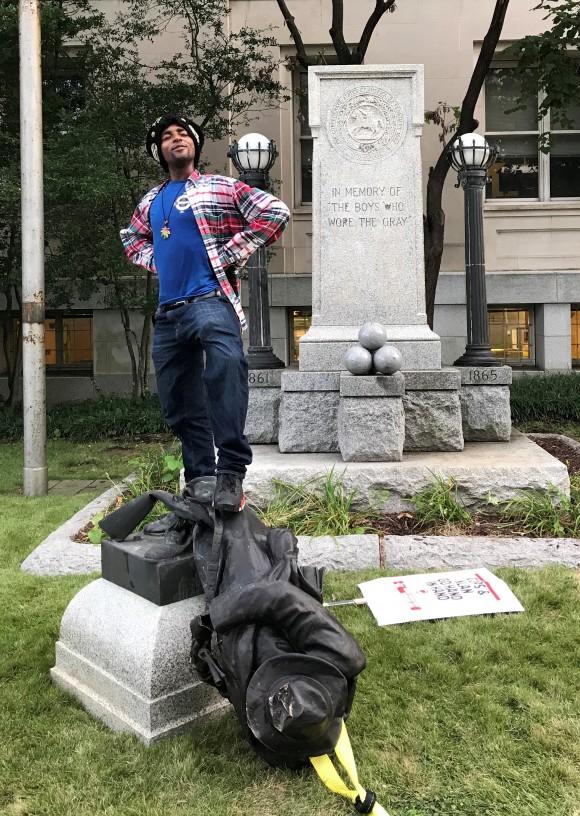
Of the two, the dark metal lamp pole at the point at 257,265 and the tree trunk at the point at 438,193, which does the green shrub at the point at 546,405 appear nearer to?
the tree trunk at the point at 438,193

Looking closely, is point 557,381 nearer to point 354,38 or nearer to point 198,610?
point 354,38

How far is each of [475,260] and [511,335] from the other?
6.12 m

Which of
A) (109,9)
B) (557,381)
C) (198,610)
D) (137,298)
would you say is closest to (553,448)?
(557,381)

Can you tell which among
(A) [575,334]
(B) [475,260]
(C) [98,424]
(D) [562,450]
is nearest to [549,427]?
(D) [562,450]

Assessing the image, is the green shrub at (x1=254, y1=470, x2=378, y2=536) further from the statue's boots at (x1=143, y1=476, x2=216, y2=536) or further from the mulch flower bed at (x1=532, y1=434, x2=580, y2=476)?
the mulch flower bed at (x1=532, y1=434, x2=580, y2=476)

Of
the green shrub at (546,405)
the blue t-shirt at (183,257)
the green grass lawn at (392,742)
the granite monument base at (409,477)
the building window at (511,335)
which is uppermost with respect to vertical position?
the building window at (511,335)

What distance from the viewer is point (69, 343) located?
13.1 metres

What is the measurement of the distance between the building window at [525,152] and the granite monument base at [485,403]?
7185mm

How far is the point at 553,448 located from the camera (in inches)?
292

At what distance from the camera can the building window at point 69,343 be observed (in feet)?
42.4

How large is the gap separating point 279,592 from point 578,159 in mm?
12413

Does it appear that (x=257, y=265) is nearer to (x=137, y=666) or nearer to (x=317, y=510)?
(x=317, y=510)

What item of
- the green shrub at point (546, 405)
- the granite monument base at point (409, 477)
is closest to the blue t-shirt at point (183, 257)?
the granite monument base at point (409, 477)

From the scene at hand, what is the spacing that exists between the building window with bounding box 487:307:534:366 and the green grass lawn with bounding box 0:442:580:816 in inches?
371
